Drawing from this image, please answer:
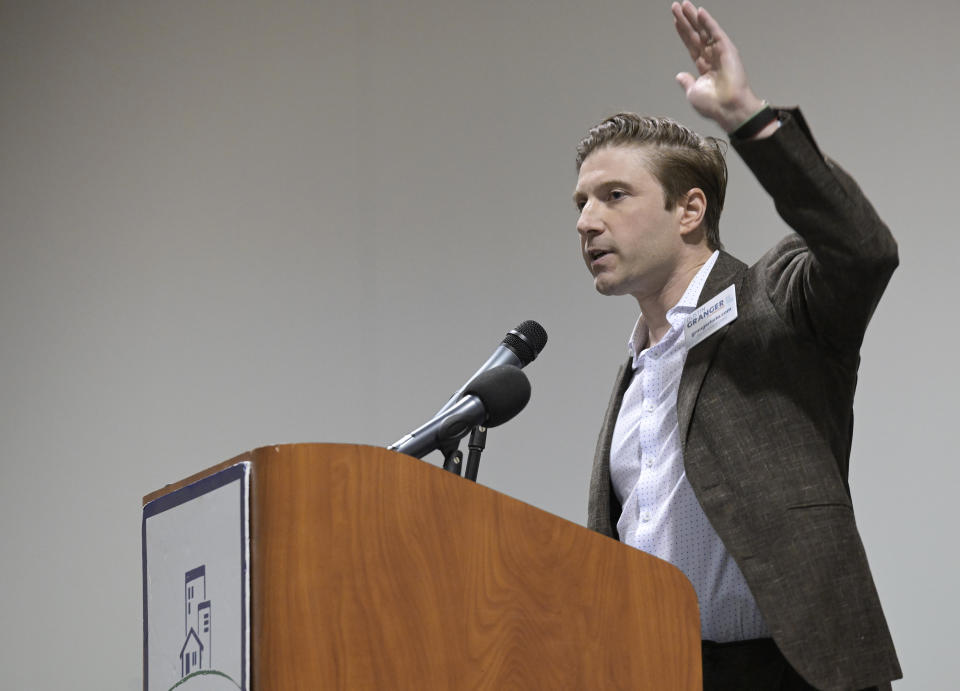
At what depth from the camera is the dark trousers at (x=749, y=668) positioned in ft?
4.93

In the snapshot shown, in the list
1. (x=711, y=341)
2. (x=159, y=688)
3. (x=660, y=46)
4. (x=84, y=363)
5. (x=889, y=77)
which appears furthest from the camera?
(x=84, y=363)

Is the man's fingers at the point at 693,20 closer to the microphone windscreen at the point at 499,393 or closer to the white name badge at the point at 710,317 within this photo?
the white name badge at the point at 710,317

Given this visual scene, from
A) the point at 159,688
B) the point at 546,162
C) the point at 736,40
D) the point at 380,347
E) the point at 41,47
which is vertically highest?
the point at 41,47

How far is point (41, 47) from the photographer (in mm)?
3723

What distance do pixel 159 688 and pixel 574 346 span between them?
211cm

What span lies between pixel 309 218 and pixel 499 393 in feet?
7.23

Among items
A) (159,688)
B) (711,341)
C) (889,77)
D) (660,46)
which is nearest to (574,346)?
(660,46)

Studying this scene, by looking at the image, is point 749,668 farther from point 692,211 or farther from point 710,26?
point 710,26

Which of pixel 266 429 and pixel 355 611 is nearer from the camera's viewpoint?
pixel 355 611

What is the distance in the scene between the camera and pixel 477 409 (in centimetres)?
138

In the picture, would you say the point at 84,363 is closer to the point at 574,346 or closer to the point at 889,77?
the point at 574,346

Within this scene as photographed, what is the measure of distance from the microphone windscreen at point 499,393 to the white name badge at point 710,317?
370mm

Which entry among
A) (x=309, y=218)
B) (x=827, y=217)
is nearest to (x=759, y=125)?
(x=827, y=217)

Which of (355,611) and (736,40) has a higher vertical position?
(736,40)
